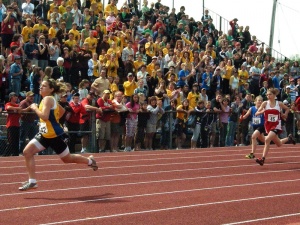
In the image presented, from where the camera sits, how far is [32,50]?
23.6 metres

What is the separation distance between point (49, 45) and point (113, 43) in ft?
9.06

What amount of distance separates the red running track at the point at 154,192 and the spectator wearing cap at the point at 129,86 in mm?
3797

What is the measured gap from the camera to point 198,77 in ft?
93.5

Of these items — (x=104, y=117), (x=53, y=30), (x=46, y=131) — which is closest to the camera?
(x=46, y=131)

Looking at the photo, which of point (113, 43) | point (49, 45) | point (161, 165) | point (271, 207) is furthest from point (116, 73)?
point (271, 207)

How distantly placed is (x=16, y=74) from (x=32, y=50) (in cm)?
174

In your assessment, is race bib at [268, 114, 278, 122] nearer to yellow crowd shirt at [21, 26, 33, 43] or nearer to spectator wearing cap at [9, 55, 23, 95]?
spectator wearing cap at [9, 55, 23, 95]

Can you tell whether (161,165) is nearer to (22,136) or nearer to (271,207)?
(22,136)

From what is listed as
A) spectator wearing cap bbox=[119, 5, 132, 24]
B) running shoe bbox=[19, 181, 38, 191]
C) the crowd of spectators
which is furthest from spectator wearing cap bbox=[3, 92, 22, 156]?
spectator wearing cap bbox=[119, 5, 132, 24]

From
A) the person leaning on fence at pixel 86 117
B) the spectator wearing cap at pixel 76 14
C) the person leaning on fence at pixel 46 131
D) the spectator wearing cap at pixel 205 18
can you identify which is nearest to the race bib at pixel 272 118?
the person leaning on fence at pixel 86 117

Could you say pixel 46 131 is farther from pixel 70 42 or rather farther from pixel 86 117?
pixel 70 42

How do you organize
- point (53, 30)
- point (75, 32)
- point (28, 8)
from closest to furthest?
point (53, 30) → point (75, 32) → point (28, 8)

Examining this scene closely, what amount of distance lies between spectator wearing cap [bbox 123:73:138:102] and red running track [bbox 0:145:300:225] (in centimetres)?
380

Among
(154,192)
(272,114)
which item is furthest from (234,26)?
(154,192)
